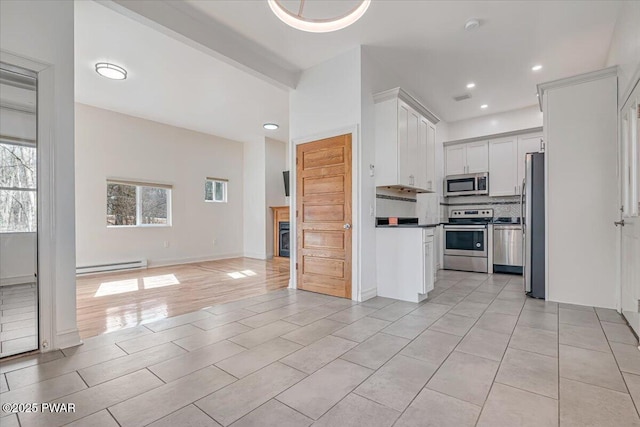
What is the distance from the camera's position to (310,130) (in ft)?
13.0

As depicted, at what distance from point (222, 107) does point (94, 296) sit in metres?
3.56

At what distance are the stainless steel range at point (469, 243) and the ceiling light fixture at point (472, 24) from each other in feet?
10.6

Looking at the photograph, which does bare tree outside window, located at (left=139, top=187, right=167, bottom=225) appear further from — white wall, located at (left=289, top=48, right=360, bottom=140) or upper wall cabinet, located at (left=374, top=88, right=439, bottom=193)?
upper wall cabinet, located at (left=374, top=88, right=439, bottom=193)

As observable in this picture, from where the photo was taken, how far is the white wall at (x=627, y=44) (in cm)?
237

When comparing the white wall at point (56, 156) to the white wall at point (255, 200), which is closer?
the white wall at point (56, 156)

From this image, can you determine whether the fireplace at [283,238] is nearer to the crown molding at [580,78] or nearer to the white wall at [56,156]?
the white wall at [56,156]

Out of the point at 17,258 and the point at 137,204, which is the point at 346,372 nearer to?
the point at 17,258

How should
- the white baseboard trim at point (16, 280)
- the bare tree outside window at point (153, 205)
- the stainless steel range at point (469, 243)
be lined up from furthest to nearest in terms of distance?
the bare tree outside window at point (153, 205) → the stainless steel range at point (469, 243) → the white baseboard trim at point (16, 280)

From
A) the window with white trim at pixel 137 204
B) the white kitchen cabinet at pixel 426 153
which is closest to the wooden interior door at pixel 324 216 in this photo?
the white kitchen cabinet at pixel 426 153

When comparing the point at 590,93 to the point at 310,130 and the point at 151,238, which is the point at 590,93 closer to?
the point at 310,130

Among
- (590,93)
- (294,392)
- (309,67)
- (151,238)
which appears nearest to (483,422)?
(294,392)

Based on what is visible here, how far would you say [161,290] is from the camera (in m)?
4.05

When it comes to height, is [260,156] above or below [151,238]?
above

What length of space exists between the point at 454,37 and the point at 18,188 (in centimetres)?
434
